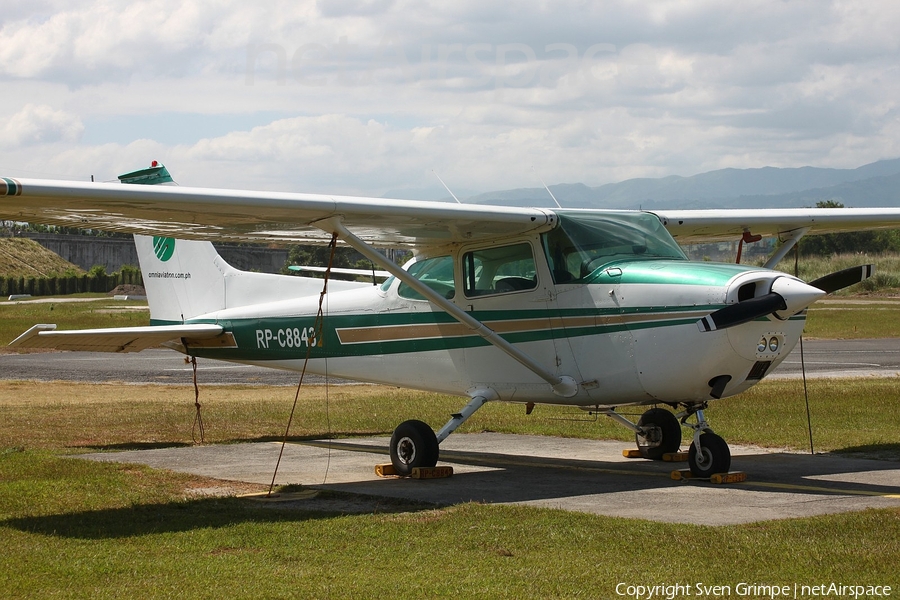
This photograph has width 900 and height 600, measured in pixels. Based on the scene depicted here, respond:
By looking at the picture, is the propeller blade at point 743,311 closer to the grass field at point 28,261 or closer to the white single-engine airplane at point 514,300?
the white single-engine airplane at point 514,300

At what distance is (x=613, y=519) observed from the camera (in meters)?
7.93

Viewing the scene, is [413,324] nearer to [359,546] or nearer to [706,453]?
[706,453]

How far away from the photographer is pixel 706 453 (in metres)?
9.98

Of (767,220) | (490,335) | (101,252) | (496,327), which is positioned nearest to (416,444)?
(490,335)

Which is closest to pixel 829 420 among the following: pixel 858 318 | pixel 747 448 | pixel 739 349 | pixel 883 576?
pixel 747 448

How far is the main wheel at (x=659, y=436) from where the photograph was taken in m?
12.0

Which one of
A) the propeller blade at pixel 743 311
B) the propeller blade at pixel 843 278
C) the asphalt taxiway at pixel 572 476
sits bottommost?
the asphalt taxiway at pixel 572 476

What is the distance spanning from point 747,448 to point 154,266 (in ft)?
28.6

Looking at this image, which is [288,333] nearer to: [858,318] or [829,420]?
[829,420]

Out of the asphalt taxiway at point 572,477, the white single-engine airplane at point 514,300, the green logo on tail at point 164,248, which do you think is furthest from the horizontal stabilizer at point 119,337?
the asphalt taxiway at point 572,477

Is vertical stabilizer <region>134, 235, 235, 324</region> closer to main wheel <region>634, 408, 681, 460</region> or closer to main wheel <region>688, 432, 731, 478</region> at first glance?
main wheel <region>634, 408, 681, 460</region>

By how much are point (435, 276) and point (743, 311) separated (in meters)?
3.77

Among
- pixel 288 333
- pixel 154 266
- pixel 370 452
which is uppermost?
pixel 154 266

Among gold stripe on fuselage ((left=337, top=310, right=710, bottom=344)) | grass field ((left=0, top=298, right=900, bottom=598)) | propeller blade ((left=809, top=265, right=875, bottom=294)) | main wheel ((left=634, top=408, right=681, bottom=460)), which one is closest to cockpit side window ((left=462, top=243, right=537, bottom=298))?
gold stripe on fuselage ((left=337, top=310, right=710, bottom=344))
